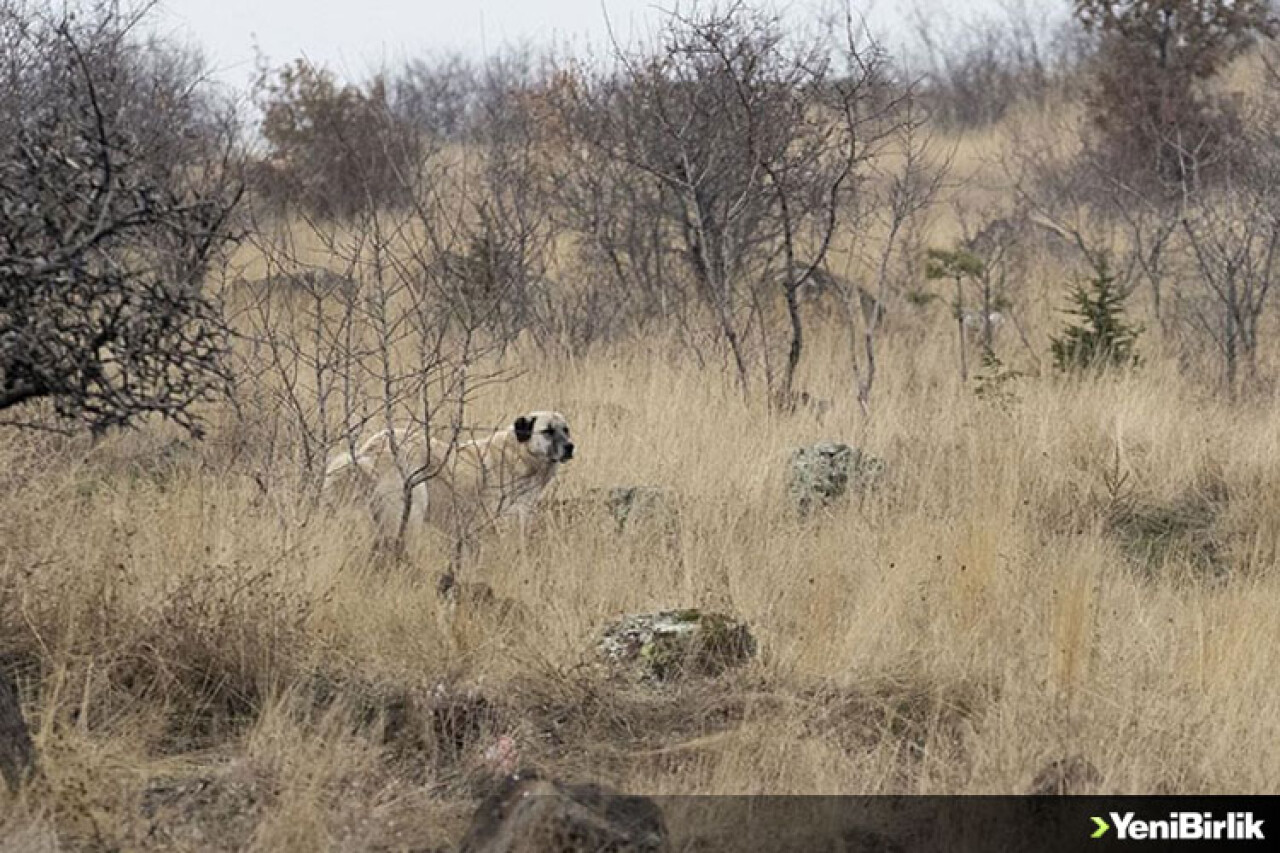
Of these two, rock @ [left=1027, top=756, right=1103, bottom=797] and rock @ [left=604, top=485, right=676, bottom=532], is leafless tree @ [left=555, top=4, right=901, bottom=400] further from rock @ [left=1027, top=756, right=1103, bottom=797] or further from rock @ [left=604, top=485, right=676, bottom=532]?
rock @ [left=1027, top=756, right=1103, bottom=797]

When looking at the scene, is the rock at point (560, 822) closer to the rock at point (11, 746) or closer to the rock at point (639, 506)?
the rock at point (11, 746)

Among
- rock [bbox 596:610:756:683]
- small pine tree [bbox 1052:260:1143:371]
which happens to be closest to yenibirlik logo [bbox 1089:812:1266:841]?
rock [bbox 596:610:756:683]

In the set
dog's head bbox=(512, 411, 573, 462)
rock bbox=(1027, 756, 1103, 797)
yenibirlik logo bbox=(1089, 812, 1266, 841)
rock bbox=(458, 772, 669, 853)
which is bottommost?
yenibirlik logo bbox=(1089, 812, 1266, 841)

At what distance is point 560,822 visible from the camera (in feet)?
13.3

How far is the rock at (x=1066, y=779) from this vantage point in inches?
180

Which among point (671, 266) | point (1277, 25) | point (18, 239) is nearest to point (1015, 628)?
point (18, 239)

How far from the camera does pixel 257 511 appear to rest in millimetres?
6461

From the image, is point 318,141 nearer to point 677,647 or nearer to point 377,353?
point 377,353

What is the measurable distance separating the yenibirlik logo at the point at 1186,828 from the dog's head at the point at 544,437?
12.6 ft

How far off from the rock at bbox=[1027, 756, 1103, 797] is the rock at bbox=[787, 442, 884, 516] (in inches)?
115

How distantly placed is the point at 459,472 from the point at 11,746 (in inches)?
136

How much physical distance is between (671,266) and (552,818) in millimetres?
9890

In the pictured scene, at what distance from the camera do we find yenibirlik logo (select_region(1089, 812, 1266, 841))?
14.8 ft

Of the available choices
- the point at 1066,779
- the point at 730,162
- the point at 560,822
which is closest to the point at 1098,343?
the point at 730,162
